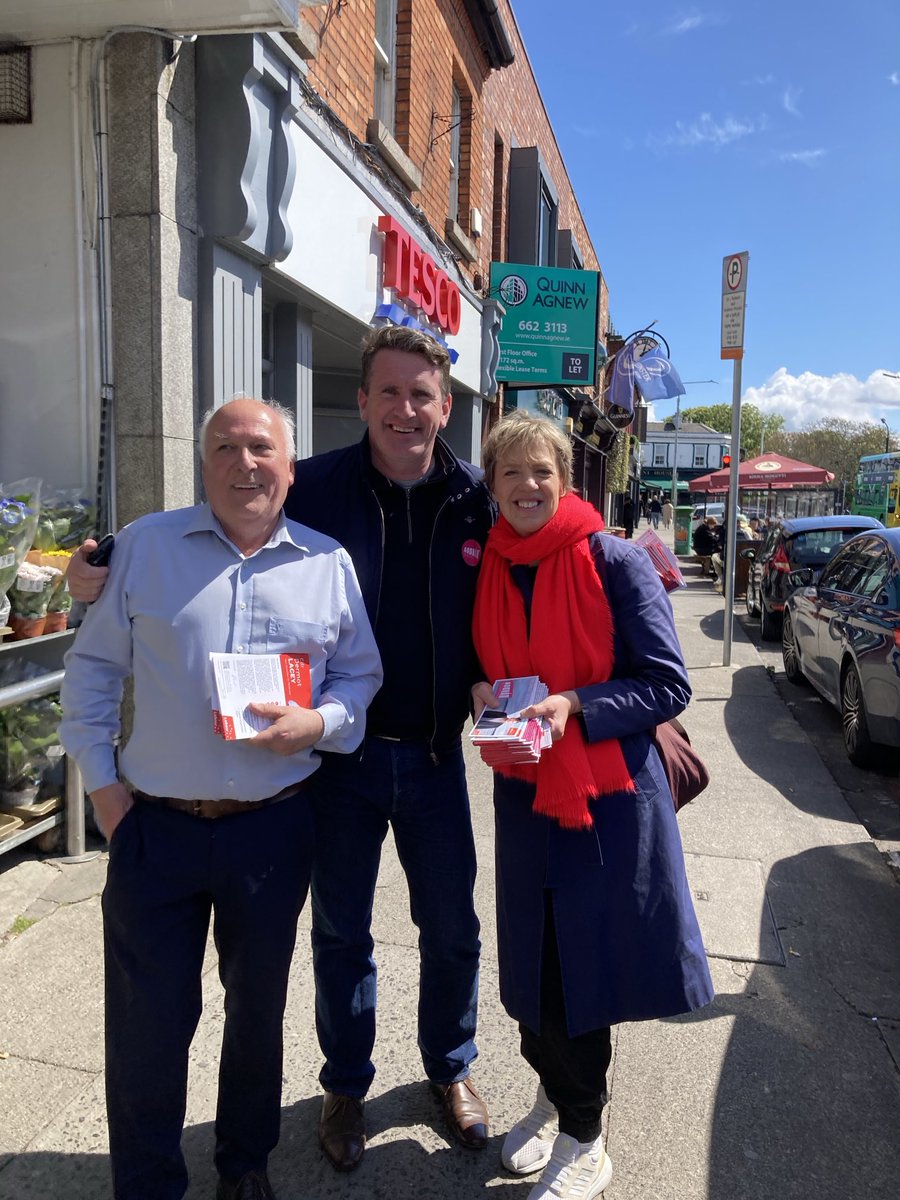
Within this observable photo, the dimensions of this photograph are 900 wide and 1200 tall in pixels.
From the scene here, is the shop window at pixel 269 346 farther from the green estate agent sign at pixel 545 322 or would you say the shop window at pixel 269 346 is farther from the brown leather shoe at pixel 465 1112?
the green estate agent sign at pixel 545 322

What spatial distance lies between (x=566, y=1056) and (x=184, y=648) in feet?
4.46

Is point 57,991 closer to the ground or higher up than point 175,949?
closer to the ground

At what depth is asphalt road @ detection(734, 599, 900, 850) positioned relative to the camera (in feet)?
17.8

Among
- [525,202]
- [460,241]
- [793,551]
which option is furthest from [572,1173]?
[525,202]

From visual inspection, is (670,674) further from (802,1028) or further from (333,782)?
(802,1028)

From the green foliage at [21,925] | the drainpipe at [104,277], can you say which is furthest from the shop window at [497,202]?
the green foliage at [21,925]

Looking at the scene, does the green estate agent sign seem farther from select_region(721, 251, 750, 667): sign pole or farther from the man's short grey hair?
the man's short grey hair

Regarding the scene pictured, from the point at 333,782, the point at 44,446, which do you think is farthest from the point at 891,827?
the point at 44,446

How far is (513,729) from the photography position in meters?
2.00

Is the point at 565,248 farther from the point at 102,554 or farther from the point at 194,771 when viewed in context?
the point at 194,771

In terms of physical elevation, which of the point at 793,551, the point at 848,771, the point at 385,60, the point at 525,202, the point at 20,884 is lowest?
the point at 848,771

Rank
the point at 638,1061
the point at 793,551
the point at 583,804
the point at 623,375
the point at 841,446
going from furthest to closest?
the point at 841,446 → the point at 623,375 → the point at 793,551 → the point at 638,1061 → the point at 583,804

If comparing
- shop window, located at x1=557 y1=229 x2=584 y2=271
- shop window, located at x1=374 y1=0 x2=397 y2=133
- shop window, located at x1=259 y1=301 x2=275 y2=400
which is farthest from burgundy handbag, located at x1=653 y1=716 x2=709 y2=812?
shop window, located at x1=557 y1=229 x2=584 y2=271

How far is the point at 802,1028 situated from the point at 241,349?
3.85 m
